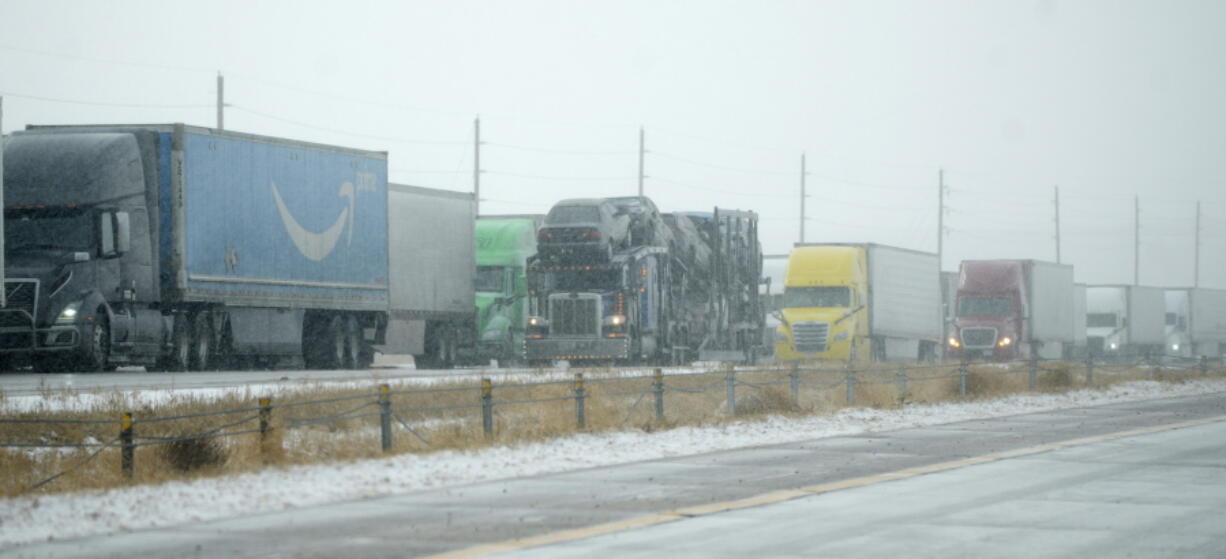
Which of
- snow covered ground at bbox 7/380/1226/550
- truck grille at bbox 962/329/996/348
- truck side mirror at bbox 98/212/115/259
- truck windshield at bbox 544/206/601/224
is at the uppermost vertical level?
truck windshield at bbox 544/206/601/224

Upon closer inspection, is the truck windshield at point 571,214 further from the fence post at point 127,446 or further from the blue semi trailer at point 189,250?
the fence post at point 127,446

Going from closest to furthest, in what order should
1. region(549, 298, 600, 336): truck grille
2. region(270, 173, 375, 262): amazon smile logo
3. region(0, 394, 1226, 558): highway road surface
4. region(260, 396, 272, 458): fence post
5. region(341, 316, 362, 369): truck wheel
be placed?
region(0, 394, 1226, 558): highway road surface
region(260, 396, 272, 458): fence post
region(270, 173, 375, 262): amazon smile logo
region(341, 316, 362, 369): truck wheel
region(549, 298, 600, 336): truck grille

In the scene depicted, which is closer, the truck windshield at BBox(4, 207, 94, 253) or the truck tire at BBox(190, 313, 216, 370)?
the truck windshield at BBox(4, 207, 94, 253)

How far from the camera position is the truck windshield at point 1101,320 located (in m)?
64.1

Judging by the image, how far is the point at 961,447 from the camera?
18.8 metres

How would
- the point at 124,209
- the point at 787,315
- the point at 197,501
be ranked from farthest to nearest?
the point at 787,315
the point at 124,209
the point at 197,501

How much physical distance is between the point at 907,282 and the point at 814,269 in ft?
18.7

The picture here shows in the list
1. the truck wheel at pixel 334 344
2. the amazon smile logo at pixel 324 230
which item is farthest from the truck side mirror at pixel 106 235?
the truck wheel at pixel 334 344

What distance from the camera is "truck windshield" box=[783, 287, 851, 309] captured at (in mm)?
46219

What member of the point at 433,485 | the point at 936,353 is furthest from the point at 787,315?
the point at 433,485

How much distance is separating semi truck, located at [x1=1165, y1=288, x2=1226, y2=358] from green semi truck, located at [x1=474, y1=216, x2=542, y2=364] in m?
39.4

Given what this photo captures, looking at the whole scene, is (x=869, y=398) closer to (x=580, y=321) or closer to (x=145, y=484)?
(x=580, y=321)

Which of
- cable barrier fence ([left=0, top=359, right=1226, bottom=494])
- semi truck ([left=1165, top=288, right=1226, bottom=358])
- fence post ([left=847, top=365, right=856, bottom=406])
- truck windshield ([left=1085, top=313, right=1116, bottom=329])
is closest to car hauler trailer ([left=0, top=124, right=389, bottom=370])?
cable barrier fence ([left=0, top=359, right=1226, bottom=494])

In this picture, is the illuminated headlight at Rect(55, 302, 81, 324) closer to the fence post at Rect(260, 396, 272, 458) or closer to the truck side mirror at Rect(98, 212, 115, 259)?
the truck side mirror at Rect(98, 212, 115, 259)
